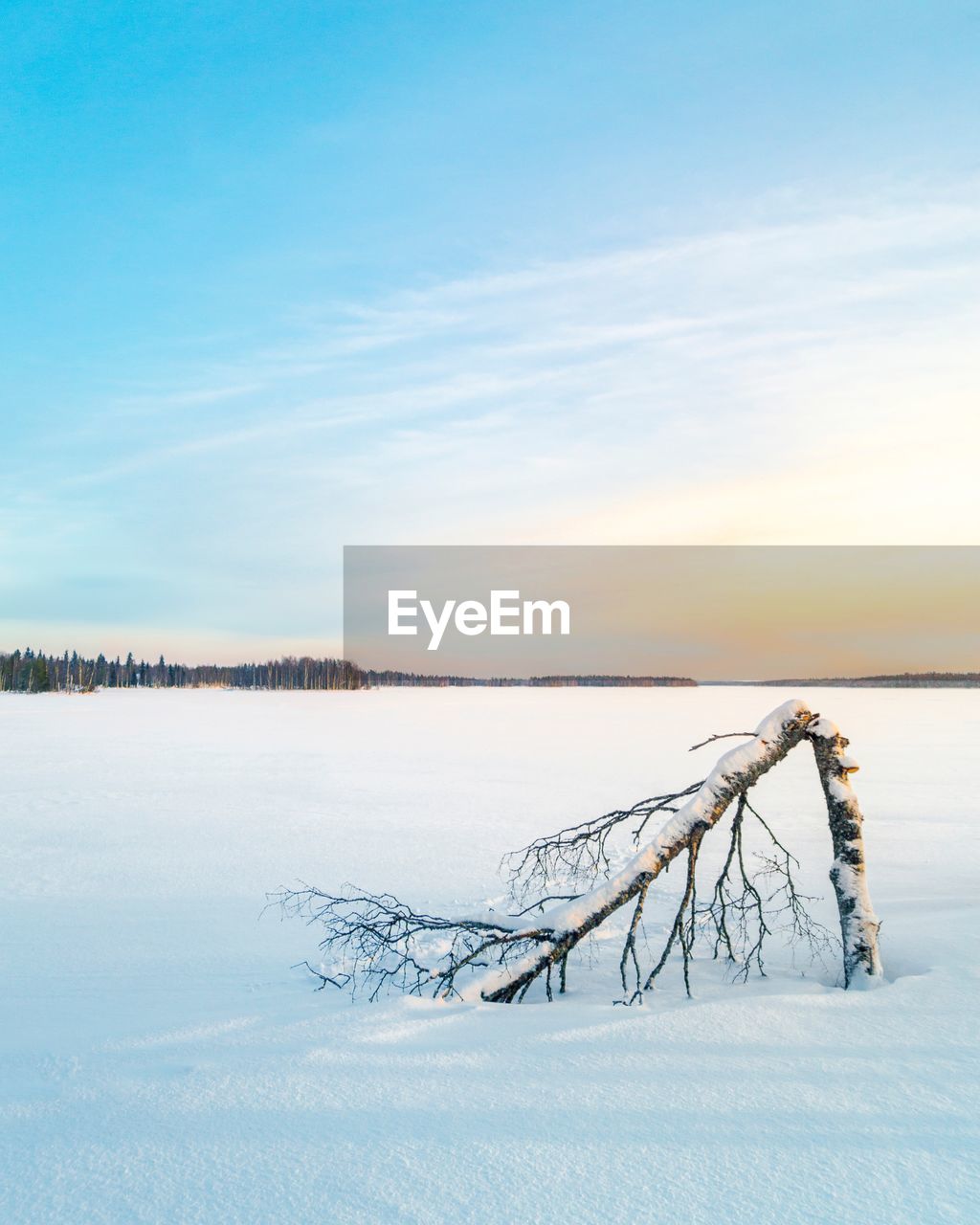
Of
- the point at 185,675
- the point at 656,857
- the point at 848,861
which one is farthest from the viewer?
the point at 185,675

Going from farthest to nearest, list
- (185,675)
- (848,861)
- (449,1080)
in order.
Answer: (185,675)
(848,861)
(449,1080)

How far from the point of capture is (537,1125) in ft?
10.1

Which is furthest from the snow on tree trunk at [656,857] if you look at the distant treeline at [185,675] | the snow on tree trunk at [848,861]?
the distant treeline at [185,675]

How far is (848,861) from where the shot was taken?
500cm

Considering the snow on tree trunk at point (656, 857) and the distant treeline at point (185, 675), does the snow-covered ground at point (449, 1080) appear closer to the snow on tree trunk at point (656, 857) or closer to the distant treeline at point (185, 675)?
the snow on tree trunk at point (656, 857)

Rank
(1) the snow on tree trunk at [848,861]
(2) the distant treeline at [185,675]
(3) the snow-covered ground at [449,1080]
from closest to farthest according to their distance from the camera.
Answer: (3) the snow-covered ground at [449,1080] < (1) the snow on tree trunk at [848,861] < (2) the distant treeline at [185,675]

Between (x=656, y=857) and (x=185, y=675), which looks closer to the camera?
(x=656, y=857)

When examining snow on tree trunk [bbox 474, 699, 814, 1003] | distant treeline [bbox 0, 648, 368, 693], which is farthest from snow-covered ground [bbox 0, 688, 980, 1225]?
distant treeline [bbox 0, 648, 368, 693]

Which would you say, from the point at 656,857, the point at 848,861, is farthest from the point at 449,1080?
the point at 848,861

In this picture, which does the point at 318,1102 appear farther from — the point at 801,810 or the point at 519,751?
the point at 519,751

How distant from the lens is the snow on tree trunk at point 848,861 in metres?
4.84

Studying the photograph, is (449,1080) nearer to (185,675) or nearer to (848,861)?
(848,861)

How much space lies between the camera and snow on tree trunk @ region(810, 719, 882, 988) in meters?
4.84

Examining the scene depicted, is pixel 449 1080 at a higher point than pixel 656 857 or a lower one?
lower
